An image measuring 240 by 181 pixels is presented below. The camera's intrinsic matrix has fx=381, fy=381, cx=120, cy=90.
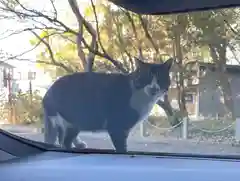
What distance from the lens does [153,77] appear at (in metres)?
1.50

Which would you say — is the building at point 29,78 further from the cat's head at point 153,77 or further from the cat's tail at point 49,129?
the cat's head at point 153,77

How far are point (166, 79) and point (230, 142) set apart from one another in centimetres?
34

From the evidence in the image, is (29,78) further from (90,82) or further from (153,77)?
(153,77)

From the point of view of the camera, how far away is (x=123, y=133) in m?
1.49

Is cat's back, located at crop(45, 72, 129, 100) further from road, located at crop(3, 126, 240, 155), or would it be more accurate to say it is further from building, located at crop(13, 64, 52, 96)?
road, located at crop(3, 126, 240, 155)

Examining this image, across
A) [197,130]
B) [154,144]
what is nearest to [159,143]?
[154,144]

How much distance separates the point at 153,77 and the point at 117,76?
14cm

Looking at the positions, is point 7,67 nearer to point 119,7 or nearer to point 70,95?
point 70,95

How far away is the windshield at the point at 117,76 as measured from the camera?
1.38 m

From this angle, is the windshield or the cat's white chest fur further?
the cat's white chest fur

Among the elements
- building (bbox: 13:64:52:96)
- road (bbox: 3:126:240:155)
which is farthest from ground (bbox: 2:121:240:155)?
building (bbox: 13:64:52:96)

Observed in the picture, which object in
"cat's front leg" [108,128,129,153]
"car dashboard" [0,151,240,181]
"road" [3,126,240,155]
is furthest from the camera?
"cat's front leg" [108,128,129,153]

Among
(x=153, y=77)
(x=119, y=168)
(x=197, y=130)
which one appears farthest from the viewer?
(x=153, y=77)

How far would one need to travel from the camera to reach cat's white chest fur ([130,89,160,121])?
1.49 metres
